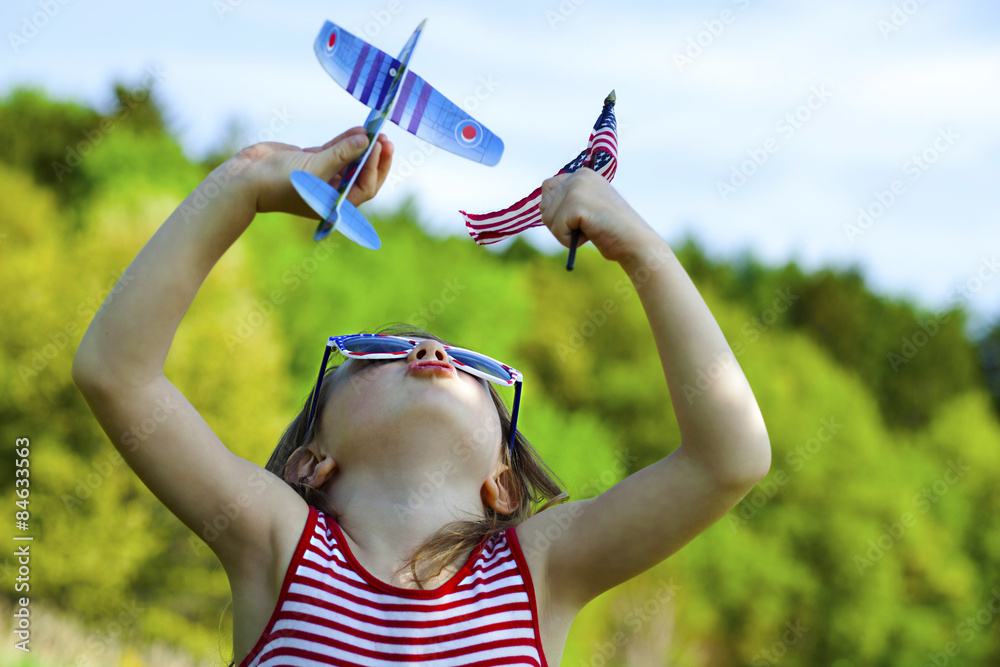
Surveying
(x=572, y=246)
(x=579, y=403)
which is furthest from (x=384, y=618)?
(x=579, y=403)

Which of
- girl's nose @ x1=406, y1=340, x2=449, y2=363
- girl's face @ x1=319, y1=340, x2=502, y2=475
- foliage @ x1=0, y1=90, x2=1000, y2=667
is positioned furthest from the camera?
foliage @ x1=0, y1=90, x2=1000, y2=667

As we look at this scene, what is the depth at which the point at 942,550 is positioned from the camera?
73.9ft

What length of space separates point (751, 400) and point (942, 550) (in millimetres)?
24103

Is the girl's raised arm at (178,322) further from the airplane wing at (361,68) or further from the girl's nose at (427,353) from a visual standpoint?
the girl's nose at (427,353)

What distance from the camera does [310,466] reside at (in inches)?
78.0

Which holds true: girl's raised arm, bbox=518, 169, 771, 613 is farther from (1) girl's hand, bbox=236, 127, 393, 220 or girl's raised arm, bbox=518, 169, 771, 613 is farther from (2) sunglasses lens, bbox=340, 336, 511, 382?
(2) sunglasses lens, bbox=340, 336, 511, 382

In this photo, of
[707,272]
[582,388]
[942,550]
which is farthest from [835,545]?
Answer: [707,272]

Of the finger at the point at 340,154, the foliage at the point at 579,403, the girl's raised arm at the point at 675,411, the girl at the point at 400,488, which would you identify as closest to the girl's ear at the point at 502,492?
the girl at the point at 400,488

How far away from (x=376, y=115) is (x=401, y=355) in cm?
61

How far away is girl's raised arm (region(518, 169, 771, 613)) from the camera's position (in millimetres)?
1528

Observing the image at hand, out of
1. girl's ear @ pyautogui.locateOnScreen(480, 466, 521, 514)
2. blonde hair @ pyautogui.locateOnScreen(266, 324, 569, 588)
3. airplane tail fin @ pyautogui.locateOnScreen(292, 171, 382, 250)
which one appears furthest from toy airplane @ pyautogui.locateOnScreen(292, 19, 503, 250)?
girl's ear @ pyautogui.locateOnScreen(480, 466, 521, 514)

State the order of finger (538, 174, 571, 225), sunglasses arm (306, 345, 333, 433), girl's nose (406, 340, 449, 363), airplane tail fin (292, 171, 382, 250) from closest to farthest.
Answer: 1. airplane tail fin (292, 171, 382, 250)
2. finger (538, 174, 571, 225)
3. girl's nose (406, 340, 449, 363)
4. sunglasses arm (306, 345, 333, 433)

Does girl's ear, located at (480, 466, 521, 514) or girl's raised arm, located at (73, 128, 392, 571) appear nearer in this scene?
girl's raised arm, located at (73, 128, 392, 571)

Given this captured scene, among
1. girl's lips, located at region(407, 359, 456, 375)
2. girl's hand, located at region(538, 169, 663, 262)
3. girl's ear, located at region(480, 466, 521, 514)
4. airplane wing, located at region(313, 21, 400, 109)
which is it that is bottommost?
girl's ear, located at region(480, 466, 521, 514)
